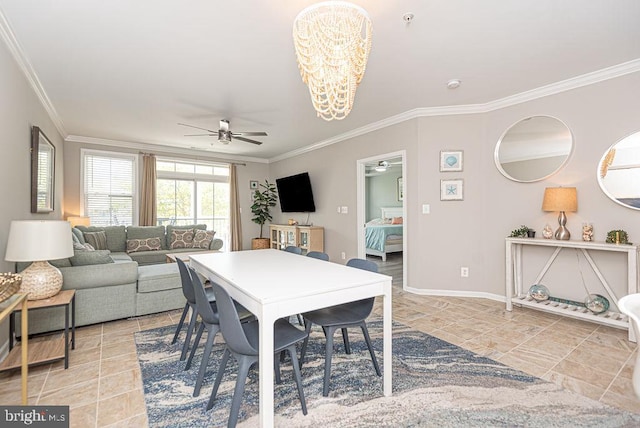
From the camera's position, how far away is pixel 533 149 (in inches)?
132

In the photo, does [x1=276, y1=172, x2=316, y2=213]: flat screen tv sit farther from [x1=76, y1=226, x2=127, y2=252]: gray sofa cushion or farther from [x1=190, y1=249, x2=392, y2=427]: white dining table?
[x1=190, y1=249, x2=392, y2=427]: white dining table

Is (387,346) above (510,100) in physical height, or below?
below

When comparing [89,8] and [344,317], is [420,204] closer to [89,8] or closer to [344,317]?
[344,317]

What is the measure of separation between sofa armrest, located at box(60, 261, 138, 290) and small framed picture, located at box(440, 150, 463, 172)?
383cm

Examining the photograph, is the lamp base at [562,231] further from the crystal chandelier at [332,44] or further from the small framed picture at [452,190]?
the crystal chandelier at [332,44]

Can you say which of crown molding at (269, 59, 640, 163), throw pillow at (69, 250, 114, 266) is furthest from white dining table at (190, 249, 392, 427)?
crown molding at (269, 59, 640, 163)

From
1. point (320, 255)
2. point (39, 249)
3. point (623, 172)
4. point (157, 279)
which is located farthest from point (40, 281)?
→ point (623, 172)

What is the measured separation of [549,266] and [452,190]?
1.34 metres

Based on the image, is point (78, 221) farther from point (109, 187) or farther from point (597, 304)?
point (597, 304)

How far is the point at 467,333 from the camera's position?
272 centimetres

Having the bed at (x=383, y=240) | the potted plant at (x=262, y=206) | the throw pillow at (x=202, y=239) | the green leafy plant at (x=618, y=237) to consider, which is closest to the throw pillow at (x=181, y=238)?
the throw pillow at (x=202, y=239)

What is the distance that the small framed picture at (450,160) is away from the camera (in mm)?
3842

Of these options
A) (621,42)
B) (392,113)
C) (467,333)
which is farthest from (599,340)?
(392,113)

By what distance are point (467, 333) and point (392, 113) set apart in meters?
2.83
